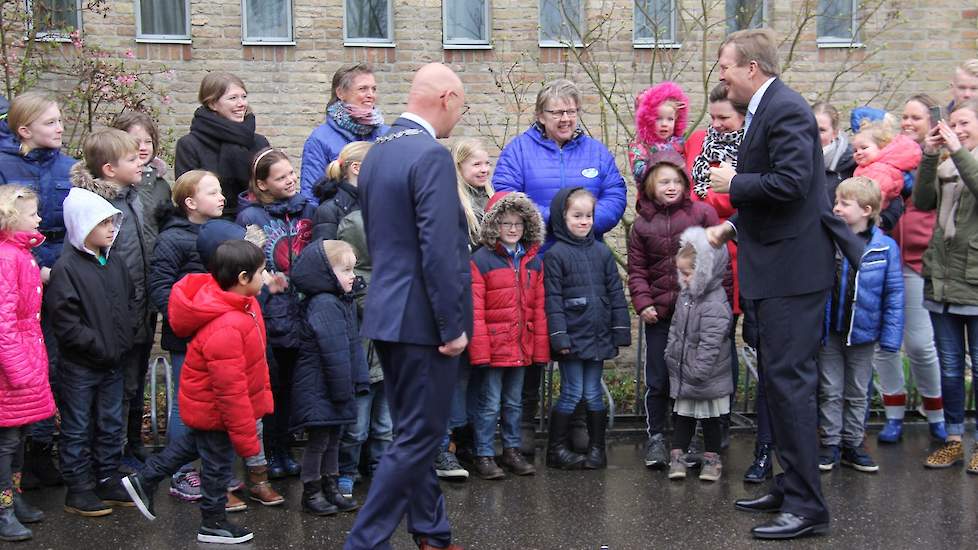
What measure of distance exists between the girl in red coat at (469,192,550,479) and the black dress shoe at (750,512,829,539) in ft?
5.57

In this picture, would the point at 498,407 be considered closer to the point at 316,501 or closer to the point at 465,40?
the point at 316,501

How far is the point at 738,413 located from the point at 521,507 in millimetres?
2616

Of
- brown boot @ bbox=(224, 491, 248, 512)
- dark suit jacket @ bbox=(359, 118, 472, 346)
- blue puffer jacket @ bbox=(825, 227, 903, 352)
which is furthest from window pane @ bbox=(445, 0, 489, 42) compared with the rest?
dark suit jacket @ bbox=(359, 118, 472, 346)

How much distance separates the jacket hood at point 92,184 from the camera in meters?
6.36

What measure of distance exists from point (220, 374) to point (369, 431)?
56.0 inches

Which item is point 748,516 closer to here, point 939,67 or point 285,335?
point 285,335

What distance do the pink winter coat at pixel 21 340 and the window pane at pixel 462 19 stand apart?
5.13 m

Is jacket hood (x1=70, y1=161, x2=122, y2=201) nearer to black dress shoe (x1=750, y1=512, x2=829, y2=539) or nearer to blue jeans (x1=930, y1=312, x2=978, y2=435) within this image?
black dress shoe (x1=750, y1=512, x2=829, y2=539)

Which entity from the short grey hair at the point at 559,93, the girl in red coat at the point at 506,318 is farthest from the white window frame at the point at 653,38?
the girl in red coat at the point at 506,318

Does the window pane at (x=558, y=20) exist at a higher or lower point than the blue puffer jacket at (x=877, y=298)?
higher

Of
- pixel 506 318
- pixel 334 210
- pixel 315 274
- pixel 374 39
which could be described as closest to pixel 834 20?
pixel 374 39

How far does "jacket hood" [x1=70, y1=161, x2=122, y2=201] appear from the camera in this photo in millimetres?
6363

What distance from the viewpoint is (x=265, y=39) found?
10.0 m

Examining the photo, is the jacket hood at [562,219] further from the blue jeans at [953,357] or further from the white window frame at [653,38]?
the white window frame at [653,38]
